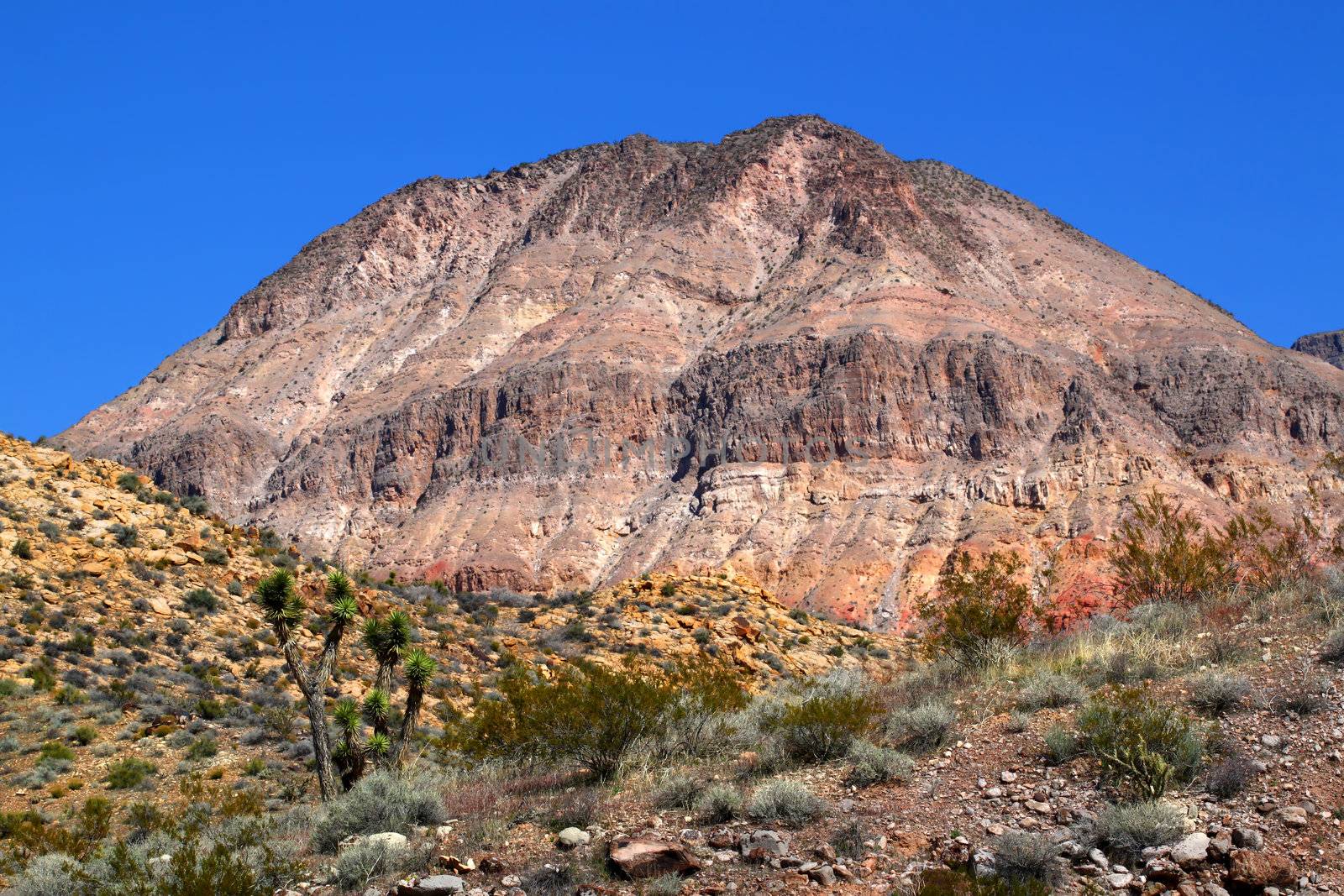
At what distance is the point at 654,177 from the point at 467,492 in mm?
55284

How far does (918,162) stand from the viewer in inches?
5433

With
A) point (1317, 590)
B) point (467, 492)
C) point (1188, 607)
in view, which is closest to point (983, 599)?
point (1188, 607)

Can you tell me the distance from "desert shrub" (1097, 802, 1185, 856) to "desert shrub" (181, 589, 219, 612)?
2387cm

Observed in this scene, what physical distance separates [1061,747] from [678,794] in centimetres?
398

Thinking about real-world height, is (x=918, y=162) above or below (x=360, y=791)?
above

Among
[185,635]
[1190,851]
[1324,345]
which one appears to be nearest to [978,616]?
[1190,851]

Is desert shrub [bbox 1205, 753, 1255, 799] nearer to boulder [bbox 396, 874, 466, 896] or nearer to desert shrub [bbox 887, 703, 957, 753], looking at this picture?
desert shrub [bbox 887, 703, 957, 753]

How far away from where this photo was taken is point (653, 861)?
35.3 ft

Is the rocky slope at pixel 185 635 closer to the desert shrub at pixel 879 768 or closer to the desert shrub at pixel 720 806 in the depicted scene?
the desert shrub at pixel 720 806

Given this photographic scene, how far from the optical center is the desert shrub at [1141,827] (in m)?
10.2

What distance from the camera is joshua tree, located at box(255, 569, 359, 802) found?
18.1m

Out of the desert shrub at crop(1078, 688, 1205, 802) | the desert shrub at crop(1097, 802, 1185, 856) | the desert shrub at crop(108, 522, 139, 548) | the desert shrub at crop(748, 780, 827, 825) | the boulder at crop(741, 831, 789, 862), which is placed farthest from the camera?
the desert shrub at crop(108, 522, 139, 548)

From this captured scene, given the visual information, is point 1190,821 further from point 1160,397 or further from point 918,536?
point 1160,397

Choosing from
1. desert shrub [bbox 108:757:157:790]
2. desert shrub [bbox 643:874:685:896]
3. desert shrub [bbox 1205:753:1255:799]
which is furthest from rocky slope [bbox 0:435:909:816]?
desert shrub [bbox 1205:753:1255:799]
